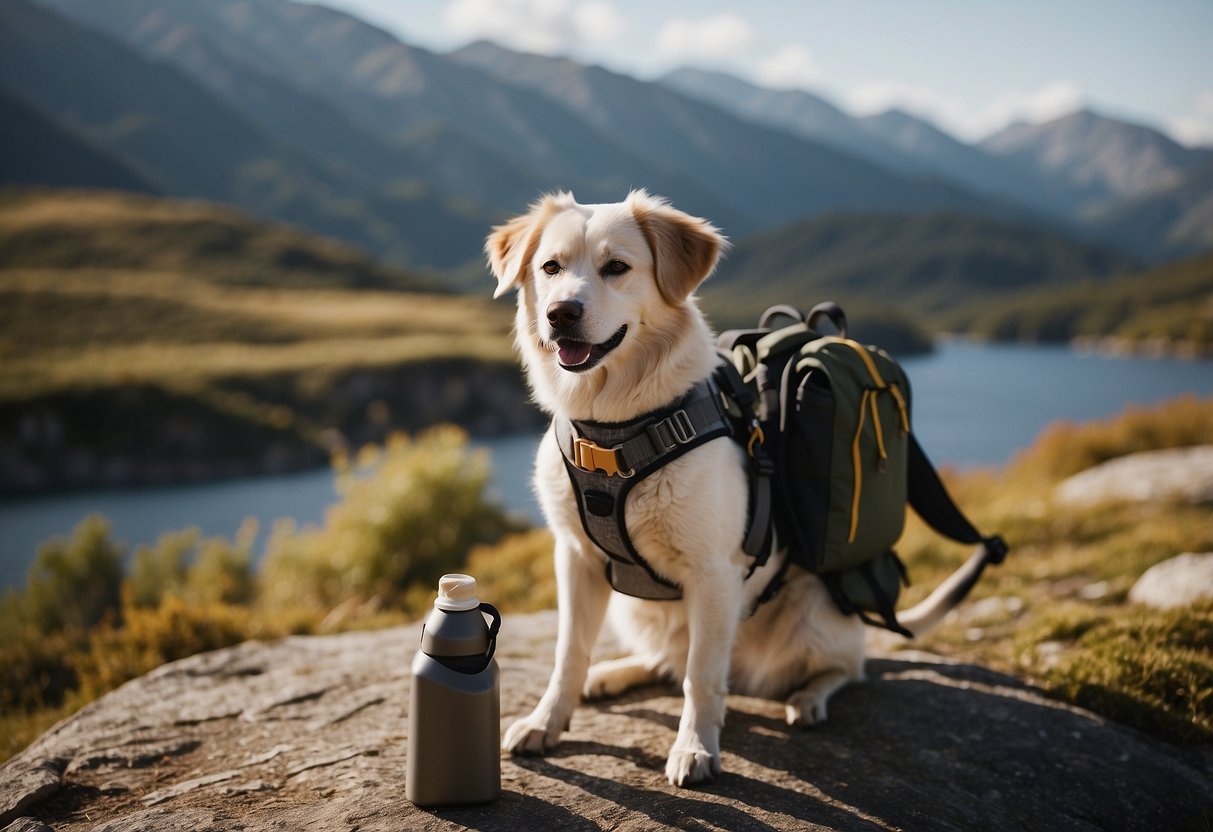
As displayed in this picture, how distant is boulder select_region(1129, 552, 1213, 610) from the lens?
5.03m

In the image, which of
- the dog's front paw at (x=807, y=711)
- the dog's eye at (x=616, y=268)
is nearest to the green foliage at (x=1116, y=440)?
the dog's front paw at (x=807, y=711)

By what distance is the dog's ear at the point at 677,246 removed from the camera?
10.8 feet

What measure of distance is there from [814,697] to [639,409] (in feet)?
5.20

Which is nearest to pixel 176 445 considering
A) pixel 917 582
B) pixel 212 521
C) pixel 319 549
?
pixel 212 521

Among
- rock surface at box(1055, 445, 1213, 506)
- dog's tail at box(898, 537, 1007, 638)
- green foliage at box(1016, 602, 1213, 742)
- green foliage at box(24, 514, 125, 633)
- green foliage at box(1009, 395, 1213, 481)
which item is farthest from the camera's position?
green foliage at box(24, 514, 125, 633)

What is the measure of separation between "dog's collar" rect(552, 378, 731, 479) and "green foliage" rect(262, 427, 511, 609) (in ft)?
24.0

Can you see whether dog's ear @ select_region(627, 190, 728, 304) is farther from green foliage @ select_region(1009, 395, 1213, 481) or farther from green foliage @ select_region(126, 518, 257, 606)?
green foliage @ select_region(126, 518, 257, 606)

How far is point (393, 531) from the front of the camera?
414 inches

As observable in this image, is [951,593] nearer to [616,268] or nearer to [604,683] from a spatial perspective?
[604,683]

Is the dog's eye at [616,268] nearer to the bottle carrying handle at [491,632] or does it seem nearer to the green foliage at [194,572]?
the bottle carrying handle at [491,632]

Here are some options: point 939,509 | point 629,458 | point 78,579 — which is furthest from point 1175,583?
point 78,579

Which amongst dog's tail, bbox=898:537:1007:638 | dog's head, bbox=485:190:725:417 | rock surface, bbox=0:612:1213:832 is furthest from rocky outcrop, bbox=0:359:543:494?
dog's head, bbox=485:190:725:417

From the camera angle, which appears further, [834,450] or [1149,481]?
[1149,481]

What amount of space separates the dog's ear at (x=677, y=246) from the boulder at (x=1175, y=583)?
3.72 meters
